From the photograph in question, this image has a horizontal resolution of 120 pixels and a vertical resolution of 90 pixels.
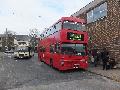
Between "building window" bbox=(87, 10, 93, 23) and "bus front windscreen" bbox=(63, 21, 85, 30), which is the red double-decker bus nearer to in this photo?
"bus front windscreen" bbox=(63, 21, 85, 30)

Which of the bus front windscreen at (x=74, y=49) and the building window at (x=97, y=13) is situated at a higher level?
the building window at (x=97, y=13)

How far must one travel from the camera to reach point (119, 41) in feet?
70.1

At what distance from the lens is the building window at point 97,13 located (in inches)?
949

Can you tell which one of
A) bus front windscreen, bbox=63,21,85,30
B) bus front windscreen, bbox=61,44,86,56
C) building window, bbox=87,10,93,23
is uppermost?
building window, bbox=87,10,93,23

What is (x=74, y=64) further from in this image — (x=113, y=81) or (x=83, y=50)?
(x=113, y=81)

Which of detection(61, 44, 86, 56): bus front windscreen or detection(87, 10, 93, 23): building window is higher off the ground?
detection(87, 10, 93, 23): building window

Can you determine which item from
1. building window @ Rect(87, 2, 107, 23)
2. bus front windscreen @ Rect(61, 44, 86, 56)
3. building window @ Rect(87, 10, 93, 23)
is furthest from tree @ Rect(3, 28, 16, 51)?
bus front windscreen @ Rect(61, 44, 86, 56)

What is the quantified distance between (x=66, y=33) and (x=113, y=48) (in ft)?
17.0

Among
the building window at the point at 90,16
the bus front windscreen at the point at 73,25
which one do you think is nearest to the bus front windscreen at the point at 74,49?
the bus front windscreen at the point at 73,25

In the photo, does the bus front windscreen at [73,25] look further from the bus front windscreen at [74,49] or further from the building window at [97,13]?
the building window at [97,13]

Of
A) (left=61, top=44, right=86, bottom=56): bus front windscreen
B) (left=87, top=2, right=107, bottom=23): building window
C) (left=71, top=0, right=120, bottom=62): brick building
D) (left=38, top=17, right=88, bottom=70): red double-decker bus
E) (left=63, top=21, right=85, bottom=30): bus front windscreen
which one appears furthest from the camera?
(left=87, top=2, right=107, bottom=23): building window

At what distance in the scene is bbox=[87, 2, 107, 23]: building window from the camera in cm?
2411

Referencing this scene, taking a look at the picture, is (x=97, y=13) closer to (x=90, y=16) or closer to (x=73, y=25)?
(x=90, y=16)

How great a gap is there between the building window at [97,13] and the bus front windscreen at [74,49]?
18.1 feet
